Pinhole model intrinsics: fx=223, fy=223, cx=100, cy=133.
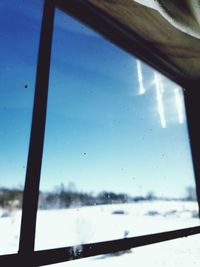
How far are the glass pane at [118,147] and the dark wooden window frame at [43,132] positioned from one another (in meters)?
0.05

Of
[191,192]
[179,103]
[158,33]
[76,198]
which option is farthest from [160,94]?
[76,198]

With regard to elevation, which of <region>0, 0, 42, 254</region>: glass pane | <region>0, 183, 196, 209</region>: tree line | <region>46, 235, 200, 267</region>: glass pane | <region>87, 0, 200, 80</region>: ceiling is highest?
<region>87, 0, 200, 80</region>: ceiling

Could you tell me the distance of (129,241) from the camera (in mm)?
1143

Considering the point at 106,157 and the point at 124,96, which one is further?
the point at 106,157

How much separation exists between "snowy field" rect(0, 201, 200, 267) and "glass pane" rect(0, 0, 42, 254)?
0.01 metres

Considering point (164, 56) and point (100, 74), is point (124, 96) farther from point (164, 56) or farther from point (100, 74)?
point (164, 56)

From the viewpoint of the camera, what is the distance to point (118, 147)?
10.5ft

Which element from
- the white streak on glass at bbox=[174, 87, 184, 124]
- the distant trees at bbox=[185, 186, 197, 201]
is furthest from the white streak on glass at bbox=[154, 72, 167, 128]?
the distant trees at bbox=[185, 186, 197, 201]

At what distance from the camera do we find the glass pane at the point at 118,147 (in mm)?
1496

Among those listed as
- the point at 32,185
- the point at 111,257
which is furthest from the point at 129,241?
the point at 32,185

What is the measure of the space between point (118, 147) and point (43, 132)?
2.37m

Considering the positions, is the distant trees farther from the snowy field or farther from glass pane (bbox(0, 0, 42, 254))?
glass pane (bbox(0, 0, 42, 254))

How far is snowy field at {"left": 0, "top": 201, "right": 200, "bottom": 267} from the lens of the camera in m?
0.86

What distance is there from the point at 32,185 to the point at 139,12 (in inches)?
46.9
